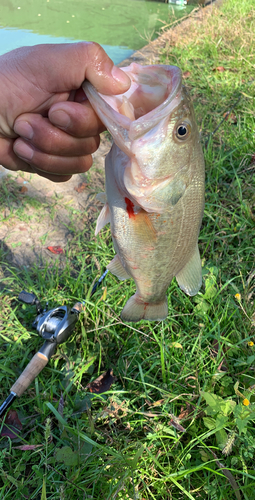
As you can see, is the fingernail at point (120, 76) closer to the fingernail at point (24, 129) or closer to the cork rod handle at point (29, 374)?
the fingernail at point (24, 129)

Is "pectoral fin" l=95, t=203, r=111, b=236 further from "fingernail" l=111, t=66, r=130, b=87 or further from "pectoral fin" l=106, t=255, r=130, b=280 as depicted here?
"fingernail" l=111, t=66, r=130, b=87

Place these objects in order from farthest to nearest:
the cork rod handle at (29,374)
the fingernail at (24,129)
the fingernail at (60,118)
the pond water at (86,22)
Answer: the pond water at (86,22) < the cork rod handle at (29,374) < the fingernail at (24,129) < the fingernail at (60,118)

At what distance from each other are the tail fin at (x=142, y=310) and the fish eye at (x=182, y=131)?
80 centimetres

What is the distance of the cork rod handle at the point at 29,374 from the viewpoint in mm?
2139

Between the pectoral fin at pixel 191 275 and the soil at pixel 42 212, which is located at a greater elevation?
the pectoral fin at pixel 191 275

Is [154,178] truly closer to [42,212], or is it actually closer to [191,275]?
[191,275]

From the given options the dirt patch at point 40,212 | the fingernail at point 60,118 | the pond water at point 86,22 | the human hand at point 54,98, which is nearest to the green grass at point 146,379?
the dirt patch at point 40,212

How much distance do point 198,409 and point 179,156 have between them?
1549mm

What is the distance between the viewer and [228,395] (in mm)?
2137

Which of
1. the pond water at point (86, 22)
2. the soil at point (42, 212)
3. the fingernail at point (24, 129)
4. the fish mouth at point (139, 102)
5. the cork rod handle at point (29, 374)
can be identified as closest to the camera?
the fish mouth at point (139, 102)

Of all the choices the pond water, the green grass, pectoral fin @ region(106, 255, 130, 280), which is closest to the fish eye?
pectoral fin @ region(106, 255, 130, 280)

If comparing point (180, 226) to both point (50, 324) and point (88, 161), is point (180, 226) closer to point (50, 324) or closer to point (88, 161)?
point (88, 161)

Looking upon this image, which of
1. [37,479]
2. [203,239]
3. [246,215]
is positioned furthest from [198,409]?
[246,215]

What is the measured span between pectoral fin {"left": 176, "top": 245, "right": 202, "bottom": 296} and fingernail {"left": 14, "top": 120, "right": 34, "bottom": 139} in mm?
991
